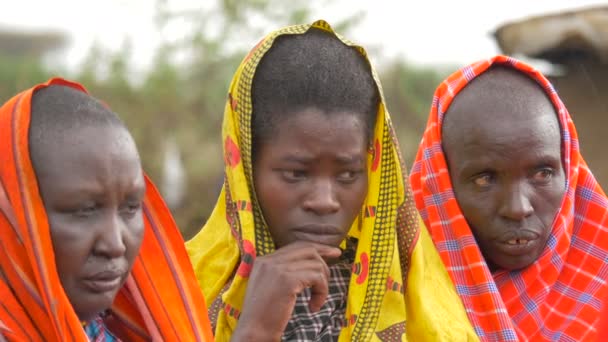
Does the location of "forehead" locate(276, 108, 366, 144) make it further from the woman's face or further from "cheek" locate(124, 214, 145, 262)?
"cheek" locate(124, 214, 145, 262)

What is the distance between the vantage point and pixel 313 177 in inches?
114

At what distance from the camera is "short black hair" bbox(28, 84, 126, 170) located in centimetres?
246

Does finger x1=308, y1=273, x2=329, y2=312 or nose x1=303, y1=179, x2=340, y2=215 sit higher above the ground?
nose x1=303, y1=179, x2=340, y2=215

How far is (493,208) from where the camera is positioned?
3.23 meters

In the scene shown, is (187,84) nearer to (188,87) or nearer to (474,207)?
(188,87)

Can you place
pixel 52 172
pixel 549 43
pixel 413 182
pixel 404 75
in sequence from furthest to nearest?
pixel 404 75 < pixel 549 43 < pixel 413 182 < pixel 52 172

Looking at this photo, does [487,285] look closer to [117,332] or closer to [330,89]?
[330,89]

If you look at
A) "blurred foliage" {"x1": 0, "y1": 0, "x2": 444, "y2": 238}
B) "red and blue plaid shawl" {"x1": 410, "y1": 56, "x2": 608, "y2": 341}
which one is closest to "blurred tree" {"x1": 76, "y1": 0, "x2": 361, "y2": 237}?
"blurred foliage" {"x1": 0, "y1": 0, "x2": 444, "y2": 238}

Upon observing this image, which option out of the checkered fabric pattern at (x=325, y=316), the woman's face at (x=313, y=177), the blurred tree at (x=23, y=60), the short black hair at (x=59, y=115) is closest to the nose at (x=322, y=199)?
the woman's face at (x=313, y=177)

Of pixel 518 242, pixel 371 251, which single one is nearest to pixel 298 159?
pixel 371 251

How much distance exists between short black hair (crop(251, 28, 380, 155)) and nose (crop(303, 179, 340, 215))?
239 mm

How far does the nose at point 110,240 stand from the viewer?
2.47 meters

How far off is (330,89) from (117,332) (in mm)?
1022

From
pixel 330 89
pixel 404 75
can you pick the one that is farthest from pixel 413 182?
pixel 404 75
